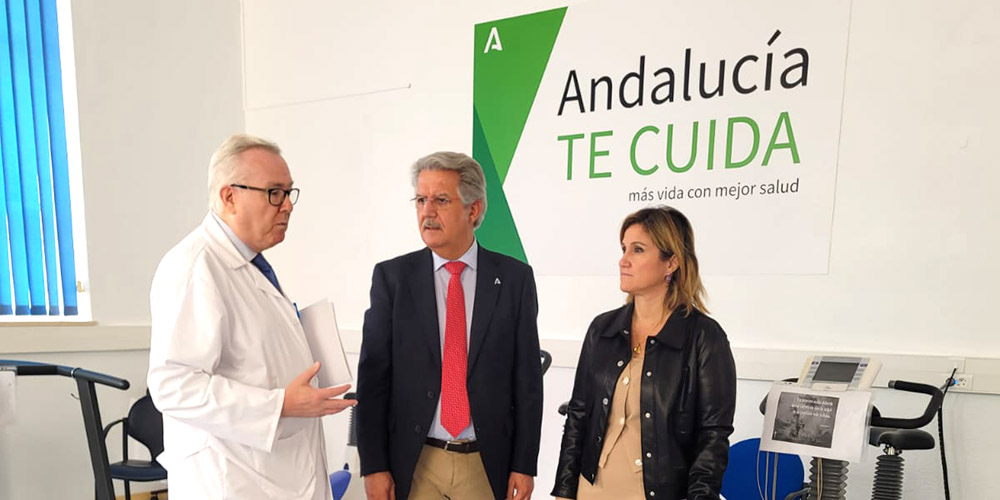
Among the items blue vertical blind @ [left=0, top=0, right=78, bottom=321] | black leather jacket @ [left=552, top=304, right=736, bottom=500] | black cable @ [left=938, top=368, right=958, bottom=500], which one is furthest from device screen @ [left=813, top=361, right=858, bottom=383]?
blue vertical blind @ [left=0, top=0, right=78, bottom=321]

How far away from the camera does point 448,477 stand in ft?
5.53

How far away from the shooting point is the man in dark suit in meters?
1.69

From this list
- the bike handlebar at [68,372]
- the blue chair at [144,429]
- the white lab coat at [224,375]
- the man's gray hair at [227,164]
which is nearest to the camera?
the white lab coat at [224,375]

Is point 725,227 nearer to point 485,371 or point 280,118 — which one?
point 485,371

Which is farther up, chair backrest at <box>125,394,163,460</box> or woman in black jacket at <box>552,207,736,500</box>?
woman in black jacket at <box>552,207,736,500</box>

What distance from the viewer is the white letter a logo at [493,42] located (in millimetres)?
3566

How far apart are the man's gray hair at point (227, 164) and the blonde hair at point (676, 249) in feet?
3.52

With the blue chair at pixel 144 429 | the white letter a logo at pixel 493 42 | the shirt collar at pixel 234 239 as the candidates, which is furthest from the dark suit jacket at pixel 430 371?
the blue chair at pixel 144 429

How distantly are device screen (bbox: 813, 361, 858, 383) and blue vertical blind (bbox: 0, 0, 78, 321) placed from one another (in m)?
4.23

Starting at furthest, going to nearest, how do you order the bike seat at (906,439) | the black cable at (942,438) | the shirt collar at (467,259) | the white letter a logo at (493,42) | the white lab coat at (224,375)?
the white letter a logo at (493,42) < the black cable at (942,438) < the bike seat at (906,439) < the shirt collar at (467,259) < the white lab coat at (224,375)

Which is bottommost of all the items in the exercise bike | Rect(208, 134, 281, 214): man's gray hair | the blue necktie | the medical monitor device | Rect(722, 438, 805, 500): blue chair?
Rect(722, 438, 805, 500): blue chair

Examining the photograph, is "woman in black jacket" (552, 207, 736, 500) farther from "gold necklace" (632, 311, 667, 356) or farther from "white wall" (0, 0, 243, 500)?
"white wall" (0, 0, 243, 500)

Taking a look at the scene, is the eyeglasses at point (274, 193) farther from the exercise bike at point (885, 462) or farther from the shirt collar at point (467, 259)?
the exercise bike at point (885, 462)

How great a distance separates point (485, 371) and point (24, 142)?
3611 millimetres
